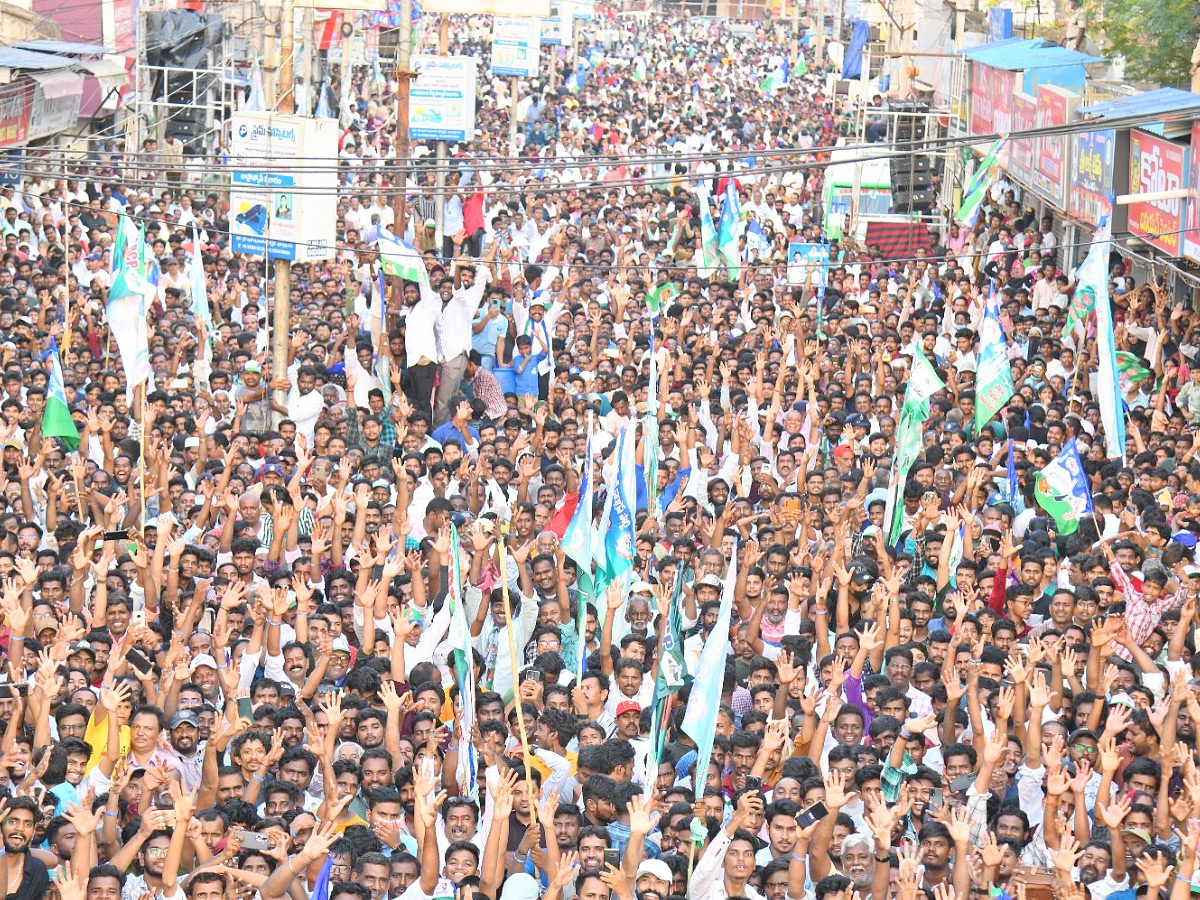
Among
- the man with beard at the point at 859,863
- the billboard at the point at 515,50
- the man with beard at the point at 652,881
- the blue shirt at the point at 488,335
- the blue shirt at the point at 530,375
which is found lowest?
the man with beard at the point at 859,863

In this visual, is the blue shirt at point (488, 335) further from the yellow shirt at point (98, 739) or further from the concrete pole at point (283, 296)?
the yellow shirt at point (98, 739)

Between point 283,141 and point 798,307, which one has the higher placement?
point 283,141

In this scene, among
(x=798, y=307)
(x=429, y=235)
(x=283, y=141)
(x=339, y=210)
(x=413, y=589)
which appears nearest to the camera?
(x=413, y=589)

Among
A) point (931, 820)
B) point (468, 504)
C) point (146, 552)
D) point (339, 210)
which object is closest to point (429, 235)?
point (339, 210)

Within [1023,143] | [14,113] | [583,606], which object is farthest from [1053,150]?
[14,113]

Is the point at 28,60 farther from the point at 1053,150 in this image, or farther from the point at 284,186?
the point at 1053,150

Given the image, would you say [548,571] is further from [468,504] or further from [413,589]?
[468,504]

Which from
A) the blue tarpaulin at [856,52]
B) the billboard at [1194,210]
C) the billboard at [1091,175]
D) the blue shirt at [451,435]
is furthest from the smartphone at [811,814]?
the blue tarpaulin at [856,52]
